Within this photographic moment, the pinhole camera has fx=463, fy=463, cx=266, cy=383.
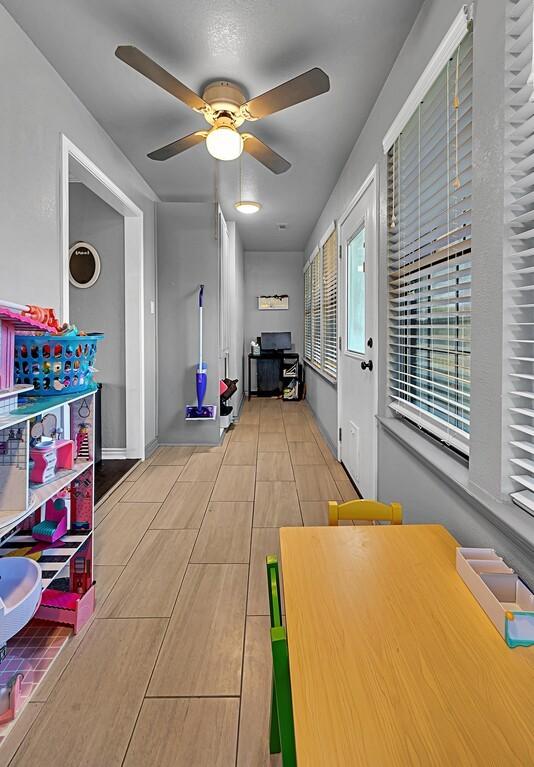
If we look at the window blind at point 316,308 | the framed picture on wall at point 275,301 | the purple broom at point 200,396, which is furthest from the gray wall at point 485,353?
the framed picture on wall at point 275,301

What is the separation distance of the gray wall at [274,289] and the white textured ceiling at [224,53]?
4.68 meters

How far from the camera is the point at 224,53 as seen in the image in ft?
7.68

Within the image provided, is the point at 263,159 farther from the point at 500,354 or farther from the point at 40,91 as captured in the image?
the point at 500,354

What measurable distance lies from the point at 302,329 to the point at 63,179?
20.2ft

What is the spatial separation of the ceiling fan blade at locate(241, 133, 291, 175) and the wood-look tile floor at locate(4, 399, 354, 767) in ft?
7.52

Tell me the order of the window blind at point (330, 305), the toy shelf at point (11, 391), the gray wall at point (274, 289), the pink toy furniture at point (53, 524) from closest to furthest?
the toy shelf at point (11, 391) → the pink toy furniture at point (53, 524) → the window blind at point (330, 305) → the gray wall at point (274, 289)

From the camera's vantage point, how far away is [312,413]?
6.60 metres

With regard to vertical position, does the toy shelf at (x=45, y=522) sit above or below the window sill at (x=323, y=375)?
below

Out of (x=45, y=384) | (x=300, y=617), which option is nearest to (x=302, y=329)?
(x=45, y=384)

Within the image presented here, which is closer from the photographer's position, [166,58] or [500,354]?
[500,354]

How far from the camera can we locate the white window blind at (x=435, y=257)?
1.62m

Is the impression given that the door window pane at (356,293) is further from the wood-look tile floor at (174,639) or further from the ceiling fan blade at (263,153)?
the wood-look tile floor at (174,639)

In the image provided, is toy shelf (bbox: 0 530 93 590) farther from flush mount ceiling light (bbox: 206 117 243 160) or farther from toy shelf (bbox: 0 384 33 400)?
flush mount ceiling light (bbox: 206 117 243 160)

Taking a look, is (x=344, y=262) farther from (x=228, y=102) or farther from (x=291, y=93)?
(x=291, y=93)
